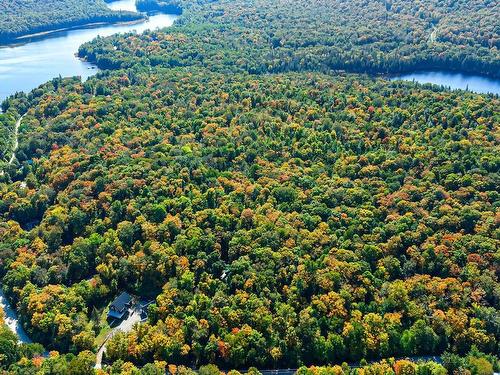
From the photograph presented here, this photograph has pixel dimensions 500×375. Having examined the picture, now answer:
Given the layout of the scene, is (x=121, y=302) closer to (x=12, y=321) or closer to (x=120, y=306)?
(x=120, y=306)

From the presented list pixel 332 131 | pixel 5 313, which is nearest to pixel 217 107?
pixel 332 131

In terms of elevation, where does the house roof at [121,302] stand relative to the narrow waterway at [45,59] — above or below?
below

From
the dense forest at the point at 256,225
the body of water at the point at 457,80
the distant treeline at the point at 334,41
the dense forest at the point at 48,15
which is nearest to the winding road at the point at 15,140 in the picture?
the dense forest at the point at 256,225

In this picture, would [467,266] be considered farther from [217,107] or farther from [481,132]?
[217,107]

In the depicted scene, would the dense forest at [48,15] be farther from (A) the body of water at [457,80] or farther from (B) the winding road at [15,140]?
(A) the body of water at [457,80]

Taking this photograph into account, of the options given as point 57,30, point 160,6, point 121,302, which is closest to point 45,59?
point 57,30

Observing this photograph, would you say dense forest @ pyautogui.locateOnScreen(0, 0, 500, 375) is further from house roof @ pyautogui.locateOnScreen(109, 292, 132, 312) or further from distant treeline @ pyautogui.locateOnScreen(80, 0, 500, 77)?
distant treeline @ pyautogui.locateOnScreen(80, 0, 500, 77)
